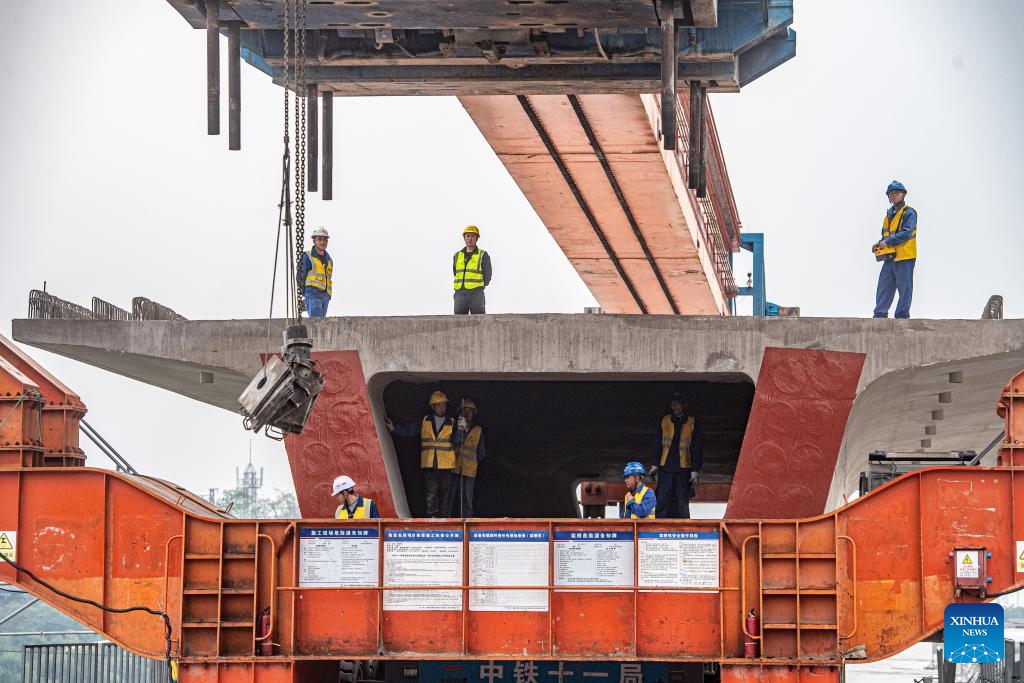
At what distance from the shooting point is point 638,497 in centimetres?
1502

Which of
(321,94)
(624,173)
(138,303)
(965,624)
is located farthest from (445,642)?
(624,173)

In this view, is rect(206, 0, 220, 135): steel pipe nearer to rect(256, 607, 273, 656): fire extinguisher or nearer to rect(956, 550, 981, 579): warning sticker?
rect(256, 607, 273, 656): fire extinguisher

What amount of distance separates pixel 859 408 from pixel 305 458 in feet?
22.3

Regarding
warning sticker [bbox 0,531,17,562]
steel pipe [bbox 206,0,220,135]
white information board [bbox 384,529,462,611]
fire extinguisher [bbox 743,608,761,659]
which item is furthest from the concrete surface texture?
fire extinguisher [bbox 743,608,761,659]

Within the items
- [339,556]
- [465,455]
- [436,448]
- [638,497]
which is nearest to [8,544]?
[339,556]

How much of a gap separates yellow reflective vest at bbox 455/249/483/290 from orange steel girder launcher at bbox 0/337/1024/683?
5.06 meters

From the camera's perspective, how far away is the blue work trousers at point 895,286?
1769cm

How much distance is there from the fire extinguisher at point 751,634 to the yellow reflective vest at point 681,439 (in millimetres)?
3946

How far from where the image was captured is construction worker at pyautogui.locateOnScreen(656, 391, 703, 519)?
1725cm

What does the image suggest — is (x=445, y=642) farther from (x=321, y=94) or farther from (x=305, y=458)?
(x=321, y=94)

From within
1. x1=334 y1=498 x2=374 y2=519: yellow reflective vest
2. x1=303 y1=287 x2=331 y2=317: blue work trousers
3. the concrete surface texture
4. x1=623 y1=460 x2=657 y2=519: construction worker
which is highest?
x1=303 y1=287 x2=331 y2=317: blue work trousers

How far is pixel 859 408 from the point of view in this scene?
1759cm

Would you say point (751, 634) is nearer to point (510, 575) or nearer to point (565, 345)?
point (510, 575)

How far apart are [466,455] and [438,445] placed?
670mm
